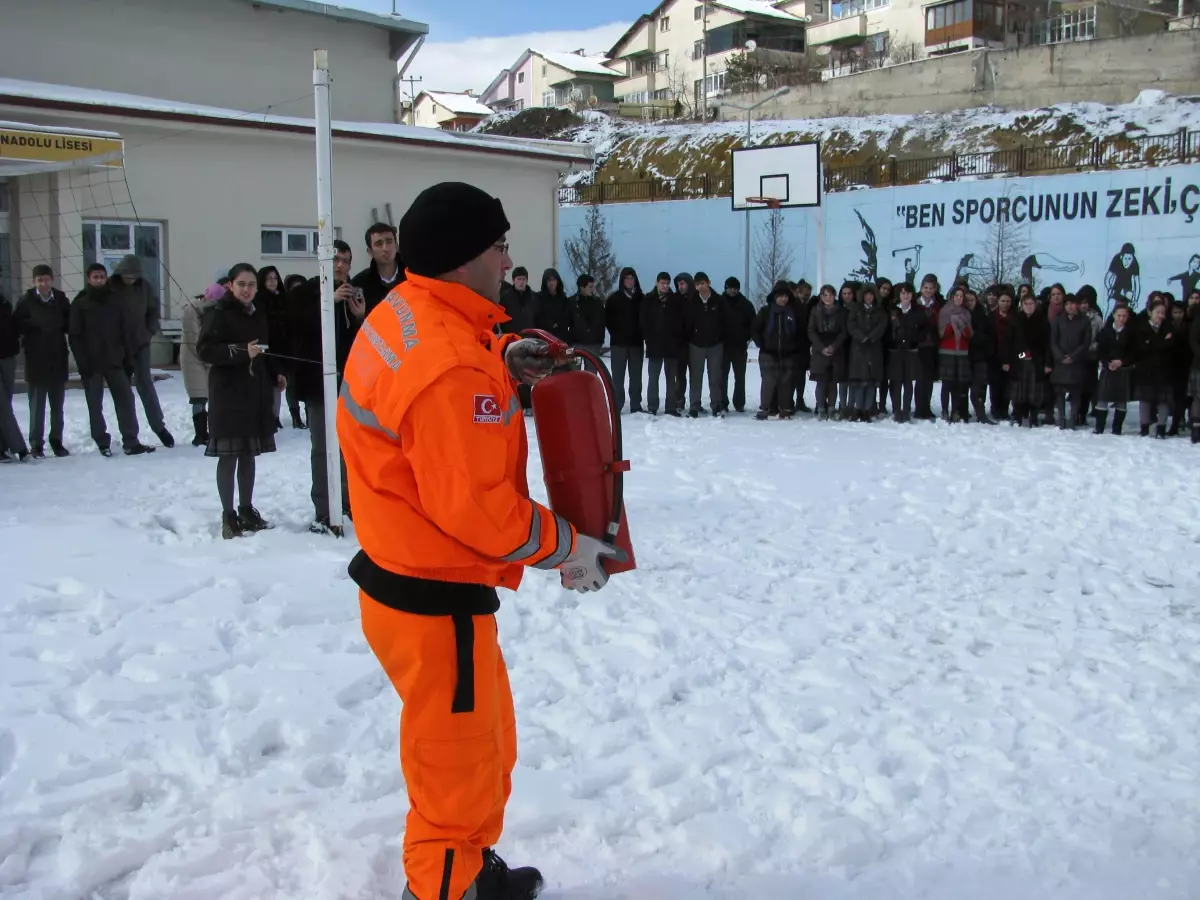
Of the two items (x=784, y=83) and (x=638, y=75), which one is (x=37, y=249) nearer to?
(x=784, y=83)

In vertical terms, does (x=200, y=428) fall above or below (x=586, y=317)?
below

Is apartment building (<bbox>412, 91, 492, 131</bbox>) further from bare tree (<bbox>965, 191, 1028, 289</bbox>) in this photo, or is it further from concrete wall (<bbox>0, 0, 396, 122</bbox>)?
bare tree (<bbox>965, 191, 1028, 289</bbox>)

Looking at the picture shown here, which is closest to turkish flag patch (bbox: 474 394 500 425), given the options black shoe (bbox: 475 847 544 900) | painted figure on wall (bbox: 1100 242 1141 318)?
black shoe (bbox: 475 847 544 900)

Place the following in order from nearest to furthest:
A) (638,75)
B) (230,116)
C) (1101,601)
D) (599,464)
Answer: (599,464), (1101,601), (230,116), (638,75)

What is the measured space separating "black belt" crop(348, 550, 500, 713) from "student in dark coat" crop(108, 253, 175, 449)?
8377 mm

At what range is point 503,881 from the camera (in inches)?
108

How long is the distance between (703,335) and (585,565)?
10599 millimetres

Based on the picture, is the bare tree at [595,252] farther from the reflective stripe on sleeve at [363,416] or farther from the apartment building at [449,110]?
the apartment building at [449,110]

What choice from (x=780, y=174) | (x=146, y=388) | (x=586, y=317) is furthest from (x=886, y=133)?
(x=146, y=388)

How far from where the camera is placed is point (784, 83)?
44781 millimetres

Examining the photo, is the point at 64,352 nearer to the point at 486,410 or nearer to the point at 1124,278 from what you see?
the point at 486,410

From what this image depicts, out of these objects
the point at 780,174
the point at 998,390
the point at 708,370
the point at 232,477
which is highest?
the point at 780,174

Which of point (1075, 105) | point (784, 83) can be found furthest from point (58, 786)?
point (784, 83)

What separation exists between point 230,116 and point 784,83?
33637 mm
